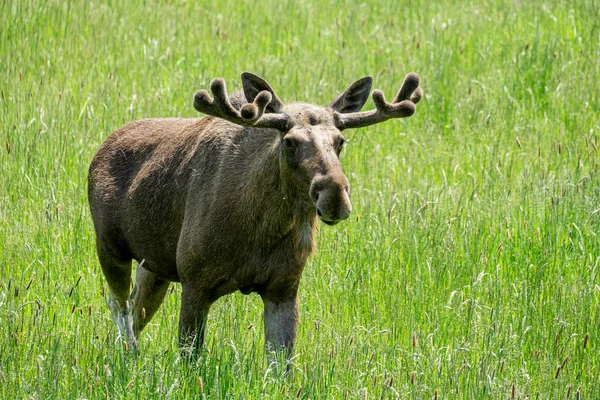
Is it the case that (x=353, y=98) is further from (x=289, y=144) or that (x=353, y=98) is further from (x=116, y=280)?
(x=116, y=280)

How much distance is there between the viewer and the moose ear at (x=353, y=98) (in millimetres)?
6922

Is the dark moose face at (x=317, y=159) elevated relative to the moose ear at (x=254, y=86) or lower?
lower

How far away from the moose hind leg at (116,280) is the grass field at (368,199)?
169mm

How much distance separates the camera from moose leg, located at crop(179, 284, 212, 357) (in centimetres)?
672

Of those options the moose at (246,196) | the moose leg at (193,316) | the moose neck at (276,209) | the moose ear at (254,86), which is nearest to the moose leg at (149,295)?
the moose at (246,196)

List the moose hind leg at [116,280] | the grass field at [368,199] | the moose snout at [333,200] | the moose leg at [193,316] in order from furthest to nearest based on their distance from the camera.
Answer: the moose hind leg at [116,280], the moose leg at [193,316], the grass field at [368,199], the moose snout at [333,200]

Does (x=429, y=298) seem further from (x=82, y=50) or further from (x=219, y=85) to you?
(x=82, y=50)

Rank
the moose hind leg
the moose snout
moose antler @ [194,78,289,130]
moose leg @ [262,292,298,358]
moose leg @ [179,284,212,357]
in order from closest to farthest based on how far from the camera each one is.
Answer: the moose snout → moose antler @ [194,78,289,130] → moose leg @ [179,284,212,357] → moose leg @ [262,292,298,358] → the moose hind leg

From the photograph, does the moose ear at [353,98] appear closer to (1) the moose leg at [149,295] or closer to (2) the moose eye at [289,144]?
(2) the moose eye at [289,144]

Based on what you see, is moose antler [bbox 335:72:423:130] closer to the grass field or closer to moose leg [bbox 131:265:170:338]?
the grass field

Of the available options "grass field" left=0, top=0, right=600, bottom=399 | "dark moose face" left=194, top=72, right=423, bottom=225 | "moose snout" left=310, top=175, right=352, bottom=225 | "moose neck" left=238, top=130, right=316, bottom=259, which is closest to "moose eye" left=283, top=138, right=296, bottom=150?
"dark moose face" left=194, top=72, right=423, bottom=225

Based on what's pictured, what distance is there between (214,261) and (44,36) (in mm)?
6487

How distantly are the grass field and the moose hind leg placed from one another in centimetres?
17

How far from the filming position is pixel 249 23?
13836 millimetres
